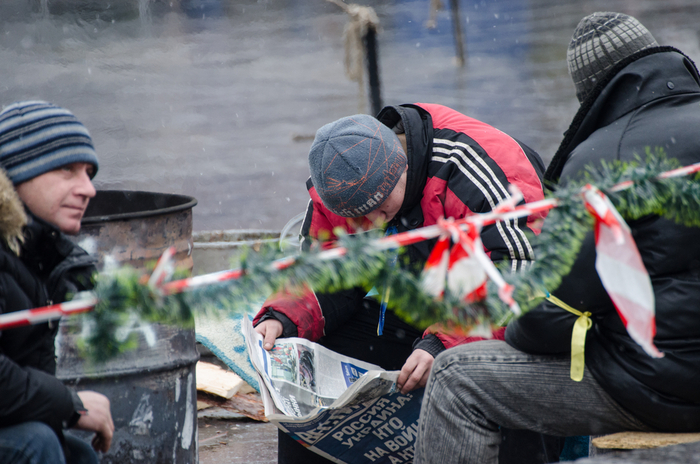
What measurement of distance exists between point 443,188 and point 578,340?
2.86ft

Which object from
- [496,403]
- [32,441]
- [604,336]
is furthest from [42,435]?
[604,336]

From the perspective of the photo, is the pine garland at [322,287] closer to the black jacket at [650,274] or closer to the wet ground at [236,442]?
the black jacket at [650,274]

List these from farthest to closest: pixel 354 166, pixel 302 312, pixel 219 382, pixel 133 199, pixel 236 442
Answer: pixel 219 382
pixel 236 442
pixel 133 199
pixel 302 312
pixel 354 166

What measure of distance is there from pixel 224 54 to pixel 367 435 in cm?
573

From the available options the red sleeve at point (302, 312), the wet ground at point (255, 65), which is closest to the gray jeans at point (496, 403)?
the red sleeve at point (302, 312)

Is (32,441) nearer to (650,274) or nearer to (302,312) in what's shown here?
(302,312)

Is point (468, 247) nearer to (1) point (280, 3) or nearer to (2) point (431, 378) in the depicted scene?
(2) point (431, 378)

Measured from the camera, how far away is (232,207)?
26.0 ft

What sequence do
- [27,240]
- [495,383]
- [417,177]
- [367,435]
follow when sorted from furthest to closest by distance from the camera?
[417,177], [367,435], [495,383], [27,240]

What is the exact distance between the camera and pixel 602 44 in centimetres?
190

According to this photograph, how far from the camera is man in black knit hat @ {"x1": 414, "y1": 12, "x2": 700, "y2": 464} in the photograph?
1575 mm

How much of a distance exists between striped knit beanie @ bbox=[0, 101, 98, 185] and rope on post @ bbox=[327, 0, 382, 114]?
3.50 meters

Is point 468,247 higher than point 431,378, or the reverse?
point 468,247

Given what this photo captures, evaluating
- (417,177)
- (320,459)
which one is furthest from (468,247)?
(320,459)
